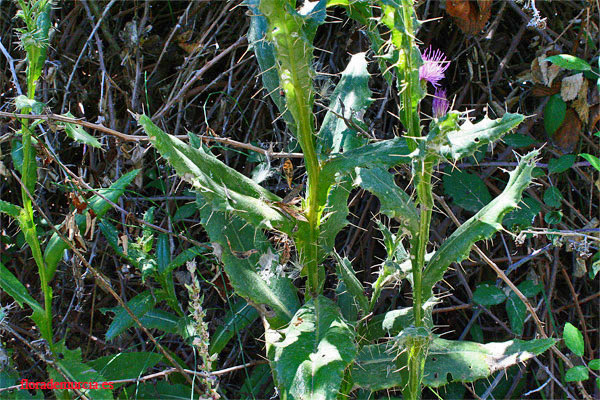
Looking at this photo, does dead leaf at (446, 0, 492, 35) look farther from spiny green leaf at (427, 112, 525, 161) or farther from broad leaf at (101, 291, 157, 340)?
broad leaf at (101, 291, 157, 340)

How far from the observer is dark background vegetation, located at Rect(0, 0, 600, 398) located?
80.9 inches

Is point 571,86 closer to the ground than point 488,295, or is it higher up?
higher up

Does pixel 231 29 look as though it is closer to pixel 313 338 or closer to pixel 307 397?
pixel 313 338

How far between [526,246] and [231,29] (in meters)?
1.38

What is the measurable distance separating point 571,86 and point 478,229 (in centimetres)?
110

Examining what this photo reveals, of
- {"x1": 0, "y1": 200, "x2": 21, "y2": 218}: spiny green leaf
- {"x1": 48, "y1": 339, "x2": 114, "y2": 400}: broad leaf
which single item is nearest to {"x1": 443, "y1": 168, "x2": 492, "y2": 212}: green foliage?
{"x1": 48, "y1": 339, "x2": 114, "y2": 400}: broad leaf

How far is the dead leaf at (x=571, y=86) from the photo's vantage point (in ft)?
6.54

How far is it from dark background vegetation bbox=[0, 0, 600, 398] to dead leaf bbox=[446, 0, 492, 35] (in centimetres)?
9

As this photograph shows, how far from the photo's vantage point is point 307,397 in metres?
1.06

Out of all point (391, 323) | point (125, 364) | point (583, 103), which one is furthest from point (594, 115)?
point (125, 364)

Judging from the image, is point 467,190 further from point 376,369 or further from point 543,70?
point 376,369

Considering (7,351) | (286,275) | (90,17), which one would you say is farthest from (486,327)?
(90,17)

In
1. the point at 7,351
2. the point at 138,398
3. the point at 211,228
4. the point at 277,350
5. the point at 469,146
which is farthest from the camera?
the point at 7,351

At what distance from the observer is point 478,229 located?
120 centimetres
